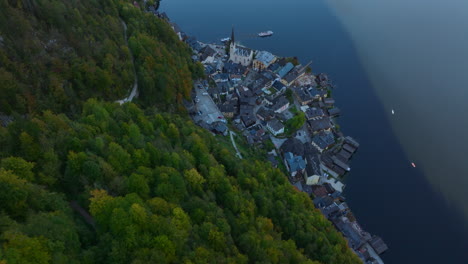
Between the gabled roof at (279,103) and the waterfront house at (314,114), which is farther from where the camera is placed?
the gabled roof at (279,103)

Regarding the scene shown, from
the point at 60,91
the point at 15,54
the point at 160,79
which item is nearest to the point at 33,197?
the point at 60,91

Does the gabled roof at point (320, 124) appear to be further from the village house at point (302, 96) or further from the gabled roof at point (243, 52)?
the gabled roof at point (243, 52)

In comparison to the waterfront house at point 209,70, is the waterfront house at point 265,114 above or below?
below

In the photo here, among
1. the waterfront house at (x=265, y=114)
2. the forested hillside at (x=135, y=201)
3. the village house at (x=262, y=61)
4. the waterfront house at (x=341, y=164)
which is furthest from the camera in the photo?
the village house at (x=262, y=61)

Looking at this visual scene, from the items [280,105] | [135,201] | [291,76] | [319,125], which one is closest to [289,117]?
[280,105]

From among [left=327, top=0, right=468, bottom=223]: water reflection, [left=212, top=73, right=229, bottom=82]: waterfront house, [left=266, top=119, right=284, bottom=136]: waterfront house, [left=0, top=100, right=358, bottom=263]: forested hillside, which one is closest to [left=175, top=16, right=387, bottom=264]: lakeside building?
[left=266, top=119, right=284, bottom=136]: waterfront house

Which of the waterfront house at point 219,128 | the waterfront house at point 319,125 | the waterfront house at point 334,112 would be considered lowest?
the waterfront house at point 319,125

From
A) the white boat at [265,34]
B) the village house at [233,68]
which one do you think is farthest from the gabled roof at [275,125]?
the white boat at [265,34]

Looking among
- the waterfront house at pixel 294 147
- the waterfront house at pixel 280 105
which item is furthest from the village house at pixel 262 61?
the waterfront house at pixel 294 147

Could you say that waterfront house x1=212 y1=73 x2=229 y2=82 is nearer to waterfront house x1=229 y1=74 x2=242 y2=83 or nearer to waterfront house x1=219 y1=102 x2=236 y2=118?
waterfront house x1=229 y1=74 x2=242 y2=83

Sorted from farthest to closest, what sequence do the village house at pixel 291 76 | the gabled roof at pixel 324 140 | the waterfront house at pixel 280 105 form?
the village house at pixel 291 76 < the waterfront house at pixel 280 105 < the gabled roof at pixel 324 140
